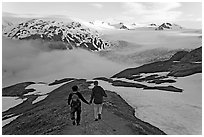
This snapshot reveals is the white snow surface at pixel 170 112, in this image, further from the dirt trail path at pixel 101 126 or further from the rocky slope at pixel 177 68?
the rocky slope at pixel 177 68

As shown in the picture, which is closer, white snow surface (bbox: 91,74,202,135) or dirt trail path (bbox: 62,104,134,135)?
dirt trail path (bbox: 62,104,134,135)

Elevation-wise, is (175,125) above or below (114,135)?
below

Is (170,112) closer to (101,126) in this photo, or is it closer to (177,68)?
(101,126)

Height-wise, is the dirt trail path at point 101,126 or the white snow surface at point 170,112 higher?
the dirt trail path at point 101,126

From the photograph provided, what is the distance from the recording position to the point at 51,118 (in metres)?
28.6

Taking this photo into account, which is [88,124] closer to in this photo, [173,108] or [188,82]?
[173,108]

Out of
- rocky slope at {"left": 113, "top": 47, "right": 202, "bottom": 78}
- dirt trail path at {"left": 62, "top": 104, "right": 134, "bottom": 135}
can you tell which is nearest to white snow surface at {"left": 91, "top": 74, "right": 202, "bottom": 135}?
dirt trail path at {"left": 62, "top": 104, "right": 134, "bottom": 135}

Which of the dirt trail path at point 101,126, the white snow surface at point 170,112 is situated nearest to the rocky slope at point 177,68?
the white snow surface at point 170,112

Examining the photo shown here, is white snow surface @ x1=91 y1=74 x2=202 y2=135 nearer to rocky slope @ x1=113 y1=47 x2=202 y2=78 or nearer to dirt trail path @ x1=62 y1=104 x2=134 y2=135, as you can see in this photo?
dirt trail path @ x1=62 y1=104 x2=134 y2=135

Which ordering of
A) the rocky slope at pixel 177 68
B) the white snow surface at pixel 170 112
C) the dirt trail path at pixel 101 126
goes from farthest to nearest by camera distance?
the rocky slope at pixel 177 68 → the white snow surface at pixel 170 112 → the dirt trail path at pixel 101 126

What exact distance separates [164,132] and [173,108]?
11371 millimetres

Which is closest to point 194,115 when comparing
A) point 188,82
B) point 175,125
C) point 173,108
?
point 173,108

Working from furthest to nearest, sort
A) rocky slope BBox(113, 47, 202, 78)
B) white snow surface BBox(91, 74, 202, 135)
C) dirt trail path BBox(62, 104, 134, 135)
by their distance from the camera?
1. rocky slope BBox(113, 47, 202, 78)
2. white snow surface BBox(91, 74, 202, 135)
3. dirt trail path BBox(62, 104, 134, 135)

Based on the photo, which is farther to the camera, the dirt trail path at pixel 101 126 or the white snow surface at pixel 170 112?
the white snow surface at pixel 170 112
